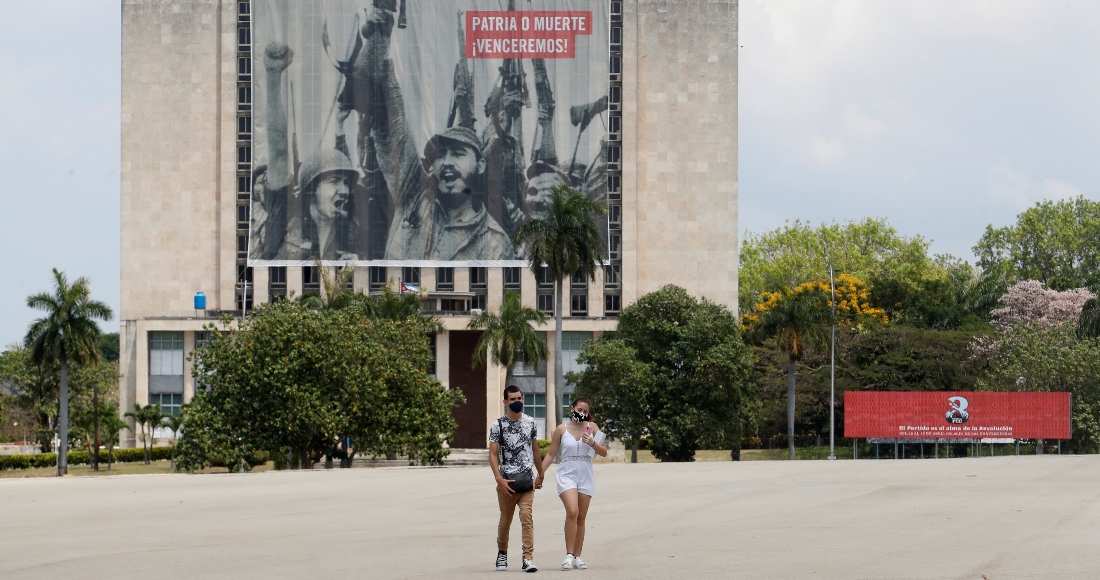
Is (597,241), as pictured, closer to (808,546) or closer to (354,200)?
(354,200)

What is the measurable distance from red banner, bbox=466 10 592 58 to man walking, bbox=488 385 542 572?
7710cm

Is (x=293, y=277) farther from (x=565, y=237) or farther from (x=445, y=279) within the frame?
(x=565, y=237)

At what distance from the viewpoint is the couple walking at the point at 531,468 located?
14.2m


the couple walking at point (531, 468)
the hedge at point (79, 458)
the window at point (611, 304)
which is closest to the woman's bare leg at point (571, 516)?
the couple walking at point (531, 468)

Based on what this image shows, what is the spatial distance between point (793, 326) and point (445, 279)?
32318mm

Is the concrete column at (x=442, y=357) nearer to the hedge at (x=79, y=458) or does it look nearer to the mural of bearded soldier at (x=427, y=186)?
the mural of bearded soldier at (x=427, y=186)

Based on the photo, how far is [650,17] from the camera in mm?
92000

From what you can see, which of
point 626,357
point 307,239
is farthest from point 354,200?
point 626,357

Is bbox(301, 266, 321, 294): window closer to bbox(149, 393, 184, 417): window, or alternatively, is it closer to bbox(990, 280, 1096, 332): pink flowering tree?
bbox(149, 393, 184, 417): window

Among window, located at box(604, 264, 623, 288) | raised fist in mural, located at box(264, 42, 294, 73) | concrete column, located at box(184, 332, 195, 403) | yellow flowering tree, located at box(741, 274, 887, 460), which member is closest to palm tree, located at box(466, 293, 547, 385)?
yellow flowering tree, located at box(741, 274, 887, 460)

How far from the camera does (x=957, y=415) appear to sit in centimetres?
5850

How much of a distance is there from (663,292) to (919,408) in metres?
12.9

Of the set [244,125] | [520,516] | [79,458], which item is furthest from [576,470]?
[244,125]

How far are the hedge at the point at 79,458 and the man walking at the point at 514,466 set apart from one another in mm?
58498
